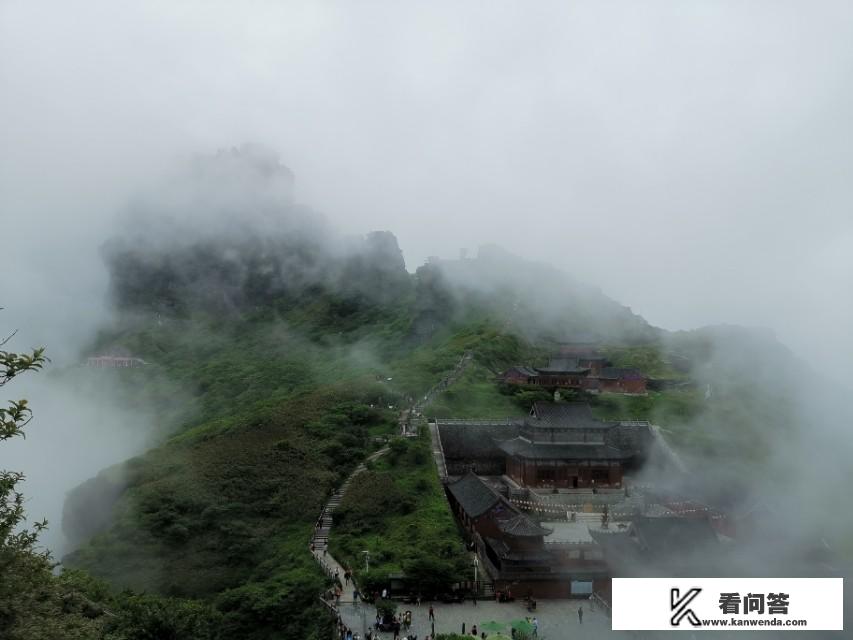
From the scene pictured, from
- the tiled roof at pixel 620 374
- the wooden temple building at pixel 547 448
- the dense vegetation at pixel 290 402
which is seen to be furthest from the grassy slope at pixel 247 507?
the tiled roof at pixel 620 374

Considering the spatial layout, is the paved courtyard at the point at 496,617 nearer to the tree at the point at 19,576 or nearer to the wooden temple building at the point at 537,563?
the wooden temple building at the point at 537,563

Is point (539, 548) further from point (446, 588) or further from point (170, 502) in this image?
point (170, 502)

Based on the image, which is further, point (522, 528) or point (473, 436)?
point (473, 436)

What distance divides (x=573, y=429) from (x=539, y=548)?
1582cm

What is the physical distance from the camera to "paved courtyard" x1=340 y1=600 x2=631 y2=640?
26381mm

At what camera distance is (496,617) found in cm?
Result: 2781

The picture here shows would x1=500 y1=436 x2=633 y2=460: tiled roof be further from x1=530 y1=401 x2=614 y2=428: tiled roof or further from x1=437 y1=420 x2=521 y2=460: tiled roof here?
x1=437 y1=420 x2=521 y2=460: tiled roof

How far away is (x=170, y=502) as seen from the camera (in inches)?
1516

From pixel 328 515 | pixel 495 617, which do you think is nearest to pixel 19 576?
pixel 495 617

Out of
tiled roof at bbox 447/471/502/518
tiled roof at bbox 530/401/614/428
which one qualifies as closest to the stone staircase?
tiled roof at bbox 447/471/502/518

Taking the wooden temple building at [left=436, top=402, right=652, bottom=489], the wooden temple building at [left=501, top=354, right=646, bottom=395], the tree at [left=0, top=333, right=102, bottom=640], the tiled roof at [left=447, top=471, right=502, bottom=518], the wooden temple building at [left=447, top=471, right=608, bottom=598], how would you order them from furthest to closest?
1. the wooden temple building at [left=501, top=354, right=646, bottom=395]
2. the wooden temple building at [left=436, top=402, right=652, bottom=489]
3. the tiled roof at [left=447, top=471, right=502, bottom=518]
4. the wooden temple building at [left=447, top=471, right=608, bottom=598]
5. the tree at [left=0, top=333, right=102, bottom=640]

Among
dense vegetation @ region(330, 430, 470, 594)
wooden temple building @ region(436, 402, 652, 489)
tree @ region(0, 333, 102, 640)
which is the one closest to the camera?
tree @ region(0, 333, 102, 640)

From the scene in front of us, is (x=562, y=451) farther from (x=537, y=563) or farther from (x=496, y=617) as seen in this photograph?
(x=496, y=617)

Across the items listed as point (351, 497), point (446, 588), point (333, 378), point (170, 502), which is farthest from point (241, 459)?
point (333, 378)
